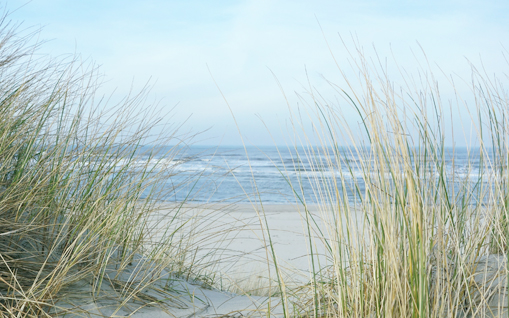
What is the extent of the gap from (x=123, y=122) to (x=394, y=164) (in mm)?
1418

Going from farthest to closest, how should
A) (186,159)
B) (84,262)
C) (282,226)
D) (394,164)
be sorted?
(282,226) < (186,159) < (84,262) < (394,164)

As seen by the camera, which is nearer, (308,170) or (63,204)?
(63,204)

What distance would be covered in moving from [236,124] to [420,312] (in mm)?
793

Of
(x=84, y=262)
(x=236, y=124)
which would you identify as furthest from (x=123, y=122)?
(x=236, y=124)

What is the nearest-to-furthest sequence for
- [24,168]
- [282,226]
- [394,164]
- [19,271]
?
[394,164], [19,271], [24,168], [282,226]

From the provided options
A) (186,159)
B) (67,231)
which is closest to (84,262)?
(67,231)

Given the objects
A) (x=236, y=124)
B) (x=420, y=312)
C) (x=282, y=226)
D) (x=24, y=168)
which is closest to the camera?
(x=420, y=312)

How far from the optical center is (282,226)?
5938mm

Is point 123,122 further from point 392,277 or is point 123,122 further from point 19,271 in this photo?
point 392,277

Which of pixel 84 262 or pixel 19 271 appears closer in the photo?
pixel 19 271

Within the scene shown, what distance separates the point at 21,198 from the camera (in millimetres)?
1651

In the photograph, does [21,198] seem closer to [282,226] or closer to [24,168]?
[24,168]

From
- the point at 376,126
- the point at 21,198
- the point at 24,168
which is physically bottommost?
the point at 21,198

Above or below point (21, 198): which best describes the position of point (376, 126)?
above
